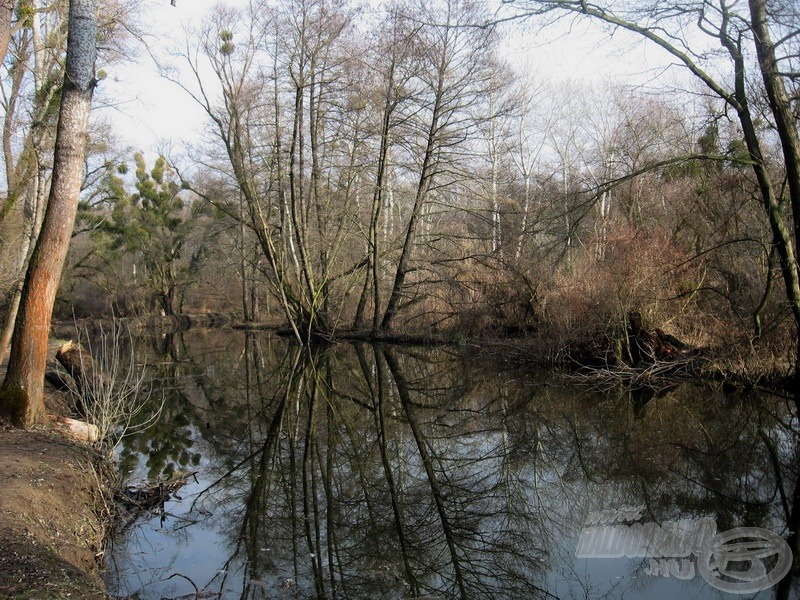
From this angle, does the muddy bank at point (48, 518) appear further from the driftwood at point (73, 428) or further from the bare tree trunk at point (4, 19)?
the bare tree trunk at point (4, 19)

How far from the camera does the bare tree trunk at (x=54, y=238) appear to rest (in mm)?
7449

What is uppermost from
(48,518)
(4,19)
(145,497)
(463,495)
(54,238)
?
(4,19)

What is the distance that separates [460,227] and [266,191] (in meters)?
6.91

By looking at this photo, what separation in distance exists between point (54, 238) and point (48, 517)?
12.8 ft

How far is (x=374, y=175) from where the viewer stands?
23000 mm

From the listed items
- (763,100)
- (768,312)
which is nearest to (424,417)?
(768,312)

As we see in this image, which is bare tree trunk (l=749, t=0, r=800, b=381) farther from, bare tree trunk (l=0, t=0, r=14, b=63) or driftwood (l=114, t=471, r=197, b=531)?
bare tree trunk (l=0, t=0, r=14, b=63)

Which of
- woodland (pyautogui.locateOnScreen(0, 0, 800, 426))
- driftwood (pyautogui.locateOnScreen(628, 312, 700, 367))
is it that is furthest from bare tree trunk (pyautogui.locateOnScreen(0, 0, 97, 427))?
driftwood (pyautogui.locateOnScreen(628, 312, 700, 367))

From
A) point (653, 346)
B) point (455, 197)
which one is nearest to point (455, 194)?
point (455, 197)

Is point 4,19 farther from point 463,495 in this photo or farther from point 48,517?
point 463,495

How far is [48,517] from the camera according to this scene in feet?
16.0

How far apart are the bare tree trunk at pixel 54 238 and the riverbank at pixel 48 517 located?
472mm

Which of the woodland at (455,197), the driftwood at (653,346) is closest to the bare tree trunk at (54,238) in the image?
the woodland at (455,197)

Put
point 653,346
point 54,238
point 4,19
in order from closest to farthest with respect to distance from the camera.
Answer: point 54,238
point 4,19
point 653,346
